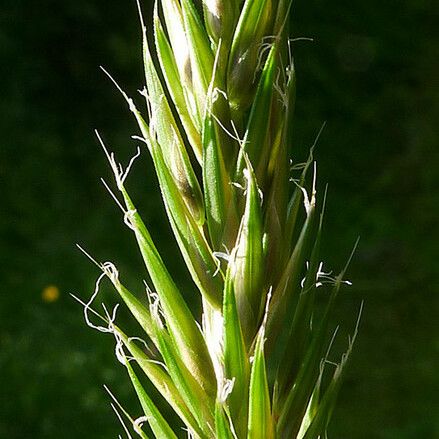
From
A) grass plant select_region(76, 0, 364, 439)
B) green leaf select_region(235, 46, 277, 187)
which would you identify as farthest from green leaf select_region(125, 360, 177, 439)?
green leaf select_region(235, 46, 277, 187)

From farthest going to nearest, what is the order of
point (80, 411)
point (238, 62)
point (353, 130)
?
point (353, 130) < point (80, 411) < point (238, 62)

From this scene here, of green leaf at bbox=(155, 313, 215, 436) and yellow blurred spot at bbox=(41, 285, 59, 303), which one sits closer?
green leaf at bbox=(155, 313, 215, 436)

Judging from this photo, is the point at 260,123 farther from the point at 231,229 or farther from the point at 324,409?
the point at 324,409

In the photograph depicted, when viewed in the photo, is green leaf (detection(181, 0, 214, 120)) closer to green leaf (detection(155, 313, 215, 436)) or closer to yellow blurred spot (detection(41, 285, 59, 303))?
green leaf (detection(155, 313, 215, 436))

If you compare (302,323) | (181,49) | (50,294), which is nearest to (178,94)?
(181,49)

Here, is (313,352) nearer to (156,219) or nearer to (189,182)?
(189,182)

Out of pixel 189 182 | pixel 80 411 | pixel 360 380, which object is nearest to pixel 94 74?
pixel 80 411

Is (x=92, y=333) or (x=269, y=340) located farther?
(x=92, y=333)
